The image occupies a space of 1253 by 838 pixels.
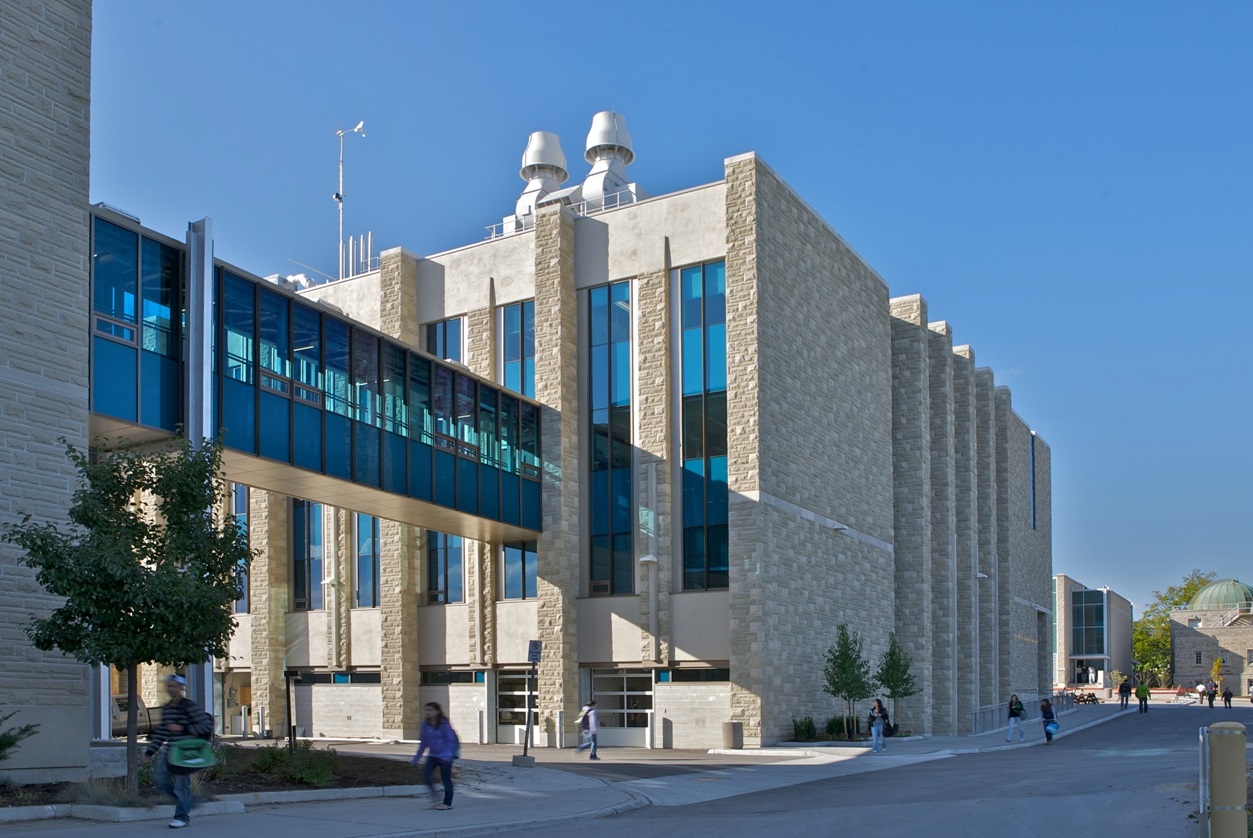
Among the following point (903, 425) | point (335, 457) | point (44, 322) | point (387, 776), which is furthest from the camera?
point (903, 425)

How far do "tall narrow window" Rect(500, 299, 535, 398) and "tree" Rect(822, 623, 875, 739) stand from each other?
459 inches

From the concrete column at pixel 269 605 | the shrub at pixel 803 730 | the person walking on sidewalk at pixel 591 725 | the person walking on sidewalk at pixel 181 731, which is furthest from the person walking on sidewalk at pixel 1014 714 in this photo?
the person walking on sidewalk at pixel 181 731

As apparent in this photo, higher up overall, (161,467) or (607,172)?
(607,172)

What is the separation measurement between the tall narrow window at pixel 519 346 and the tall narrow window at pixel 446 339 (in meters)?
1.84

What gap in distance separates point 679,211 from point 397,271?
10.1 metres

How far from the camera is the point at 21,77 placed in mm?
20297

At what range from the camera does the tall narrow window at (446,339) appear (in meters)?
41.1

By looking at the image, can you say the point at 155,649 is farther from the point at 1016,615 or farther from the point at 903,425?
the point at 1016,615

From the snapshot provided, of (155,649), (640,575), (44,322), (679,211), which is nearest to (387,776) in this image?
(155,649)

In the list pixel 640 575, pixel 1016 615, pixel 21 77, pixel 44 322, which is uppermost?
pixel 21 77

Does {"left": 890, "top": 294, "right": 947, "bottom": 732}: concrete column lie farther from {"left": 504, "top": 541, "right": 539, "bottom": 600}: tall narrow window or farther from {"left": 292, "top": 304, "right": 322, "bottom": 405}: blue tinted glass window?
{"left": 292, "top": 304, "right": 322, "bottom": 405}: blue tinted glass window

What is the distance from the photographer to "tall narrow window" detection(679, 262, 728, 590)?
1401 inches

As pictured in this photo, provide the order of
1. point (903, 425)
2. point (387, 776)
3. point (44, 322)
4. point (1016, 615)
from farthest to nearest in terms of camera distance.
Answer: point (1016, 615) → point (903, 425) → point (387, 776) → point (44, 322)

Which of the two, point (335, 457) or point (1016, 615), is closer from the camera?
point (335, 457)
